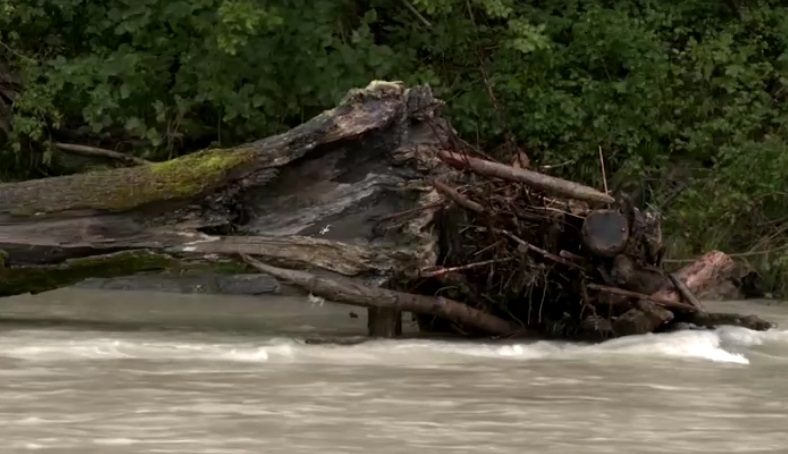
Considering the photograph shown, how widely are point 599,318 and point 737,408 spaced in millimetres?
2391

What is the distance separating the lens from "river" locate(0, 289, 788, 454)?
17.8 feet

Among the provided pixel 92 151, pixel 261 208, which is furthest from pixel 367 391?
pixel 92 151

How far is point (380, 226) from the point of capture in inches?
341

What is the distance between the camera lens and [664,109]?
46.3 ft

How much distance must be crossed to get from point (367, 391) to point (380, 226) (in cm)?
219

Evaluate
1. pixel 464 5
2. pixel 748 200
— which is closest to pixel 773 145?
pixel 748 200

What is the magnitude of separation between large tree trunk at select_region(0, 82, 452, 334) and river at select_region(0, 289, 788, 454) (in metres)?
0.49

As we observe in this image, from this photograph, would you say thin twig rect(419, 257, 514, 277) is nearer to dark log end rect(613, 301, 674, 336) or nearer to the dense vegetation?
dark log end rect(613, 301, 674, 336)

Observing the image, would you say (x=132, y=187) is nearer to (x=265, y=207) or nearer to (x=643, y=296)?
(x=265, y=207)

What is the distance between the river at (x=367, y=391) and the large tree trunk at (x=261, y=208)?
0.49 metres

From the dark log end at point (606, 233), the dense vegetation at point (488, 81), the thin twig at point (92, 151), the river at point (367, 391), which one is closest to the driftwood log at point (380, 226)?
the dark log end at point (606, 233)

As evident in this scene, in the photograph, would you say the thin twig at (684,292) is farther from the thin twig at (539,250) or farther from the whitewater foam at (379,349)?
the thin twig at (539,250)

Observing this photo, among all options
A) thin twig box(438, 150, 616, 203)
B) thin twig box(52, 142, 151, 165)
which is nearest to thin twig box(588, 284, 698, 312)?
thin twig box(438, 150, 616, 203)

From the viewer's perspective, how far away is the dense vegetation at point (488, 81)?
13242mm
